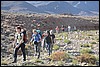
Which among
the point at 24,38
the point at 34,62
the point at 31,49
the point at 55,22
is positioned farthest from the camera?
the point at 55,22

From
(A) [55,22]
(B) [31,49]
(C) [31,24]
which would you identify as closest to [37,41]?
(B) [31,49]

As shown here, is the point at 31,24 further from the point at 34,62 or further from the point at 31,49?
the point at 34,62

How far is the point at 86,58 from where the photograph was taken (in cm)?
1830

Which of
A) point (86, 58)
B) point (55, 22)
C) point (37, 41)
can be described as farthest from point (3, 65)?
point (55, 22)

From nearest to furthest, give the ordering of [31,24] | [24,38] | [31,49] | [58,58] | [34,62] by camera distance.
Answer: [24,38], [34,62], [58,58], [31,49], [31,24]

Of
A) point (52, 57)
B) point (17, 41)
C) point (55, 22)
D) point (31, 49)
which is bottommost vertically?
point (55, 22)

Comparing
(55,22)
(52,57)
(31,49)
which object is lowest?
(55,22)

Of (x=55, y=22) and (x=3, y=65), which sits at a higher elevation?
(x=3, y=65)

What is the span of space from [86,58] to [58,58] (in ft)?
4.24

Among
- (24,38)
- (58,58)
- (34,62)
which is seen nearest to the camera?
(24,38)

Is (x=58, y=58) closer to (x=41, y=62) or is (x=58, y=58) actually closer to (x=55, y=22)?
(x=41, y=62)

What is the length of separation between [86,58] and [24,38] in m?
3.49

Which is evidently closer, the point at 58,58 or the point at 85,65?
the point at 85,65

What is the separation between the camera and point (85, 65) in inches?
667
